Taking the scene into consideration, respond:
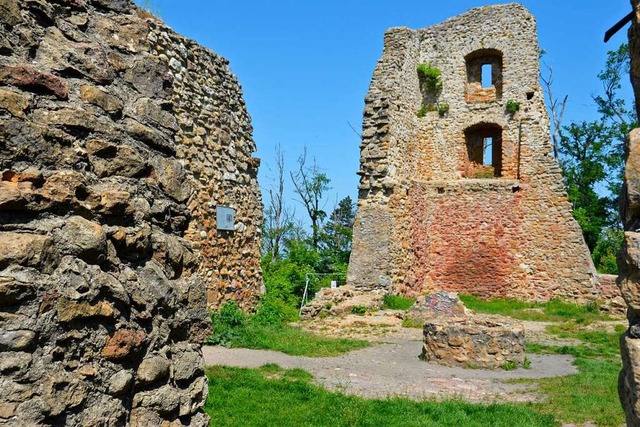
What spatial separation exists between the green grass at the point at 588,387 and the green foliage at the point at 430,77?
1063 cm

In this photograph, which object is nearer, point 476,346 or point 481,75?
point 476,346

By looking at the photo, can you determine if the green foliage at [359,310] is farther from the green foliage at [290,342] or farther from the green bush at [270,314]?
the green foliage at [290,342]

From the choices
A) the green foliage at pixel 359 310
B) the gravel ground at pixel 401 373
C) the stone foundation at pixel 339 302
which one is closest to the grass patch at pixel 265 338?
the gravel ground at pixel 401 373

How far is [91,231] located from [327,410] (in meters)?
4.03

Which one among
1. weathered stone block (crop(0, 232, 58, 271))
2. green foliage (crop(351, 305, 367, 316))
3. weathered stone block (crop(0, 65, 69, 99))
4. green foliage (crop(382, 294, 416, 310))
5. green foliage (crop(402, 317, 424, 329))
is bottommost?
green foliage (crop(402, 317, 424, 329))

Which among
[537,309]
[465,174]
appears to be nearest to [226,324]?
[537,309]

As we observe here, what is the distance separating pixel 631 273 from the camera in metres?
2.28

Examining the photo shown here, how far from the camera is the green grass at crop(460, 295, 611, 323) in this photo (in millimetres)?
15031

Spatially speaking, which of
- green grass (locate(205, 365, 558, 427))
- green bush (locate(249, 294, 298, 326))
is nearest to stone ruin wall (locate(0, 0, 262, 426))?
green grass (locate(205, 365, 558, 427))

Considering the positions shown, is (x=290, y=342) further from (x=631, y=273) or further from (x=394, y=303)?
(x=631, y=273)

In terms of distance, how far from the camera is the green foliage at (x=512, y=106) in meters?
18.6

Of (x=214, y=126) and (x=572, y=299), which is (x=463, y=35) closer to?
(x=572, y=299)

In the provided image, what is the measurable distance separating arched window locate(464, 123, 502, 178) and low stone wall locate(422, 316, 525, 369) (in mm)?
11344

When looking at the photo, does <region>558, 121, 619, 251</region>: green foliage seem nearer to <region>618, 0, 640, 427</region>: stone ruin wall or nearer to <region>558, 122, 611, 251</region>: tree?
<region>558, 122, 611, 251</region>: tree
